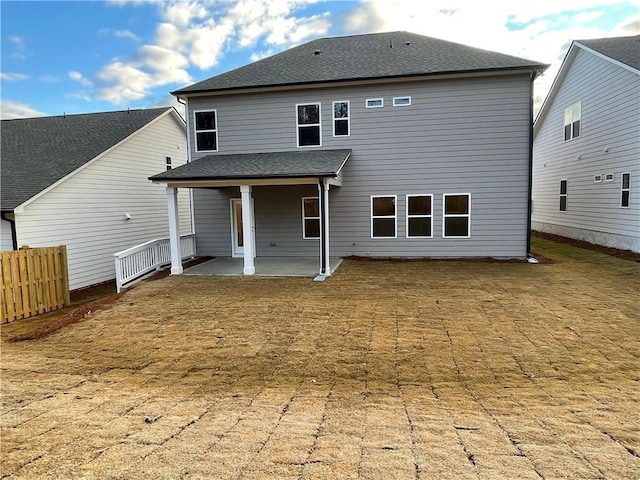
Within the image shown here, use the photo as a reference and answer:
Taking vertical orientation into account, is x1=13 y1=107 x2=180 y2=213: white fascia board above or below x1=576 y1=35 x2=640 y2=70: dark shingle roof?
below

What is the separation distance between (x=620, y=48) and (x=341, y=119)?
36.5 feet

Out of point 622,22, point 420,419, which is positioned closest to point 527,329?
point 420,419

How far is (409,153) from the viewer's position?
12.5 meters

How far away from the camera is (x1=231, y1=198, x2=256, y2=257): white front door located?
45.4ft

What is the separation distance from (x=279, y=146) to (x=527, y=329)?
386 inches

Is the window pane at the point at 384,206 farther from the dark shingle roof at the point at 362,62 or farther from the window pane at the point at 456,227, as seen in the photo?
the dark shingle roof at the point at 362,62

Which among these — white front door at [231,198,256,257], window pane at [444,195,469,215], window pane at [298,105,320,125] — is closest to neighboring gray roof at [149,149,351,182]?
window pane at [298,105,320,125]

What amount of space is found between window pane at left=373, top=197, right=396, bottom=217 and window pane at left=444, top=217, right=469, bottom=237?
70.1 inches

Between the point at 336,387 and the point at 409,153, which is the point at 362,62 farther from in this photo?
the point at 336,387

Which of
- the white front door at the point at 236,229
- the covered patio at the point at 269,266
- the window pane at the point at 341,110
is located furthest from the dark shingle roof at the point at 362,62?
the covered patio at the point at 269,266

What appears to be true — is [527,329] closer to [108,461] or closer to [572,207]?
[108,461]

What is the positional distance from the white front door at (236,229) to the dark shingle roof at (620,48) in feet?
45.8

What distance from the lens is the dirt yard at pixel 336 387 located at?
2.76 m

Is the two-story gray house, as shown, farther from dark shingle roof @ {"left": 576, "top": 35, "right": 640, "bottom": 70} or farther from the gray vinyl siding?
dark shingle roof @ {"left": 576, "top": 35, "right": 640, "bottom": 70}
